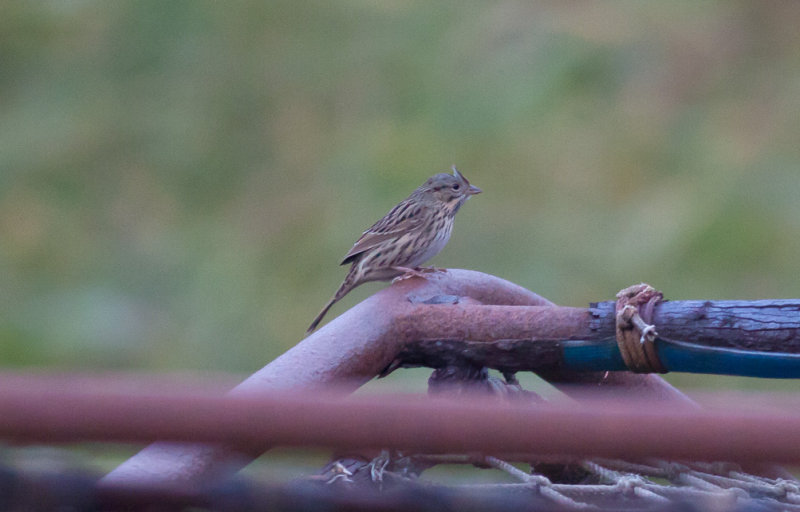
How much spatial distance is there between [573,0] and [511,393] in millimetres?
8580

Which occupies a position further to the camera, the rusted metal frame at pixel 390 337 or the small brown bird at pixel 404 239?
the small brown bird at pixel 404 239

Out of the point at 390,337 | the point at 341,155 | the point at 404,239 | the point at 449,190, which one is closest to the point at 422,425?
the point at 390,337

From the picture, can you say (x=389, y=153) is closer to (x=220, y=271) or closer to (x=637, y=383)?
(x=220, y=271)

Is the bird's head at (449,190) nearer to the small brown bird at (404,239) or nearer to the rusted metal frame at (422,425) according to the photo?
the small brown bird at (404,239)

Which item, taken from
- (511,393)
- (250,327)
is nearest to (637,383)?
(511,393)

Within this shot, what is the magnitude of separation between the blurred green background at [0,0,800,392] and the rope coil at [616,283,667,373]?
5665 mm

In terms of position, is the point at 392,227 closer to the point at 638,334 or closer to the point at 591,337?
the point at 591,337

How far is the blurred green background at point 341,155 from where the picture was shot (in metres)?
9.32

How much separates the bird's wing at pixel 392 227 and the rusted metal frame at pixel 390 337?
1847 millimetres

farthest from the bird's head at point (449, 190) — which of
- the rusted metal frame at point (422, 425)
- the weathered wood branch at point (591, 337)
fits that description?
the rusted metal frame at point (422, 425)

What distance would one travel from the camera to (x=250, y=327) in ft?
31.3

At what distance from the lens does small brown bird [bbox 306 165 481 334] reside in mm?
5500

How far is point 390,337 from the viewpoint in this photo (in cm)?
325

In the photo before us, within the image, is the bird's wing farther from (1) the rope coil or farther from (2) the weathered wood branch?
(1) the rope coil
